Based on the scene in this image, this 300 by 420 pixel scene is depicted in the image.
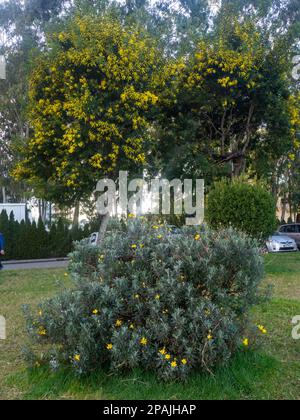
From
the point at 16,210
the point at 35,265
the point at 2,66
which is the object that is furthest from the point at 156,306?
the point at 16,210

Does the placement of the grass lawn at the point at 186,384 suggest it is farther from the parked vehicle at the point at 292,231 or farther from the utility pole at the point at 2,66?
the parked vehicle at the point at 292,231

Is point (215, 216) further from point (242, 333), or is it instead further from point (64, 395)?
point (64, 395)

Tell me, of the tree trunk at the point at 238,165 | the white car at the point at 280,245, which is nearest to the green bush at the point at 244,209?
the tree trunk at the point at 238,165

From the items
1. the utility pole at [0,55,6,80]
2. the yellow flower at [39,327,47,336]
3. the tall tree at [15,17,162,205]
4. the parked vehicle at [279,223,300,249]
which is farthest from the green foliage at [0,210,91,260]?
the yellow flower at [39,327,47,336]

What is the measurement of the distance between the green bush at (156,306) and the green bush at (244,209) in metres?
7.09

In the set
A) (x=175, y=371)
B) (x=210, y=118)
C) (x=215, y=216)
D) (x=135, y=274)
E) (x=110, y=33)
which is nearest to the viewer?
(x=175, y=371)

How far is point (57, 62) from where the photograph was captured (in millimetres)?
15617

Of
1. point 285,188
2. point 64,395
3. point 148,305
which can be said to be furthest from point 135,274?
point 285,188

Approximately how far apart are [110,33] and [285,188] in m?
20.8

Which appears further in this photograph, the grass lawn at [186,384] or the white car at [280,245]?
the white car at [280,245]

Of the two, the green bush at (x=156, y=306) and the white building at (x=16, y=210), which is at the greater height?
the white building at (x=16, y=210)

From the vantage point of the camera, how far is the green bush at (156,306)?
12.8 ft

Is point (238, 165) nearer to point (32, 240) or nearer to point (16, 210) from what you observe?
point (32, 240)

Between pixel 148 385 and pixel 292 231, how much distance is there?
24.0 m
